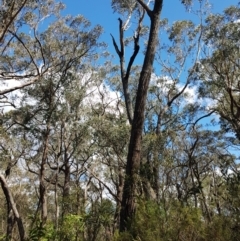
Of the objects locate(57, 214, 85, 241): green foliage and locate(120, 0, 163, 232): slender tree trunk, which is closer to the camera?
locate(120, 0, 163, 232): slender tree trunk

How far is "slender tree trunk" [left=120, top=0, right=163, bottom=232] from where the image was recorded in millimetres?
5227

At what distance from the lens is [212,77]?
1510 centimetres

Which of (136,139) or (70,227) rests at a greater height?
(136,139)

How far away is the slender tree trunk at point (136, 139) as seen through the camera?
523 centimetres

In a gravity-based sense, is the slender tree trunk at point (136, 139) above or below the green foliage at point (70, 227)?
above

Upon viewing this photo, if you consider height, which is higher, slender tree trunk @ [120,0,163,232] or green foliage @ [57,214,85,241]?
slender tree trunk @ [120,0,163,232]

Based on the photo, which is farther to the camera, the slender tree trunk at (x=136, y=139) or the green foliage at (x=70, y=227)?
the green foliage at (x=70, y=227)

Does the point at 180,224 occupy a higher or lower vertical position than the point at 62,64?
lower

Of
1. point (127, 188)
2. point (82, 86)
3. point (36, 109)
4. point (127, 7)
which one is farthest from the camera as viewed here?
point (82, 86)

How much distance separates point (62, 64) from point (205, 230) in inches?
482

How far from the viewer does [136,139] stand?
5809 mm

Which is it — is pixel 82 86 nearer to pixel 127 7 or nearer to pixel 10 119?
pixel 10 119

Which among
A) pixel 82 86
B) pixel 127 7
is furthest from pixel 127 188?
pixel 82 86

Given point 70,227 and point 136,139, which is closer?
point 136,139
